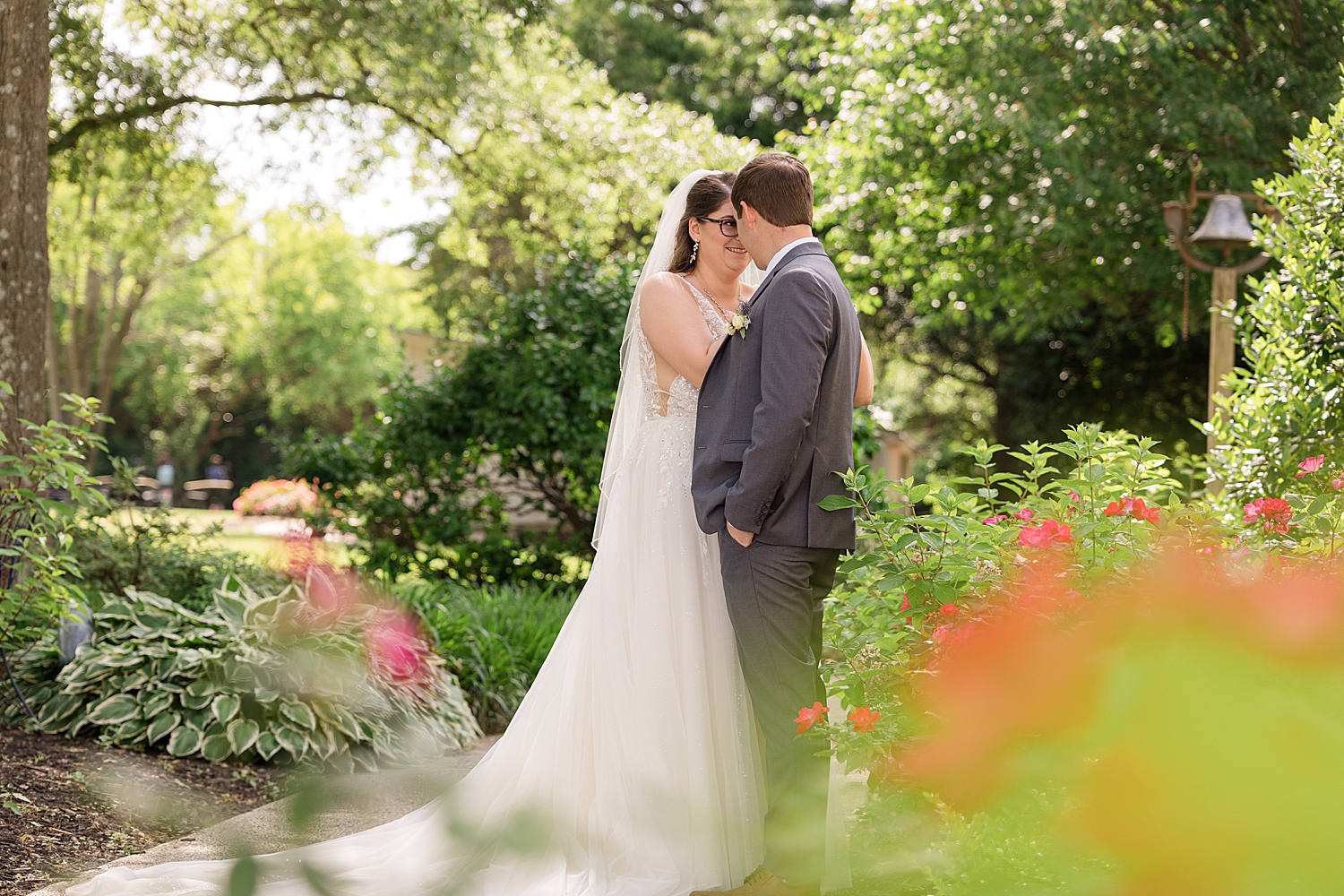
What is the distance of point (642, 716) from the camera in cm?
332

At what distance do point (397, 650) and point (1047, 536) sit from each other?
11.4 ft

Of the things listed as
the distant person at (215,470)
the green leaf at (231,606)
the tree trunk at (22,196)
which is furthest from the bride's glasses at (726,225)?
the distant person at (215,470)

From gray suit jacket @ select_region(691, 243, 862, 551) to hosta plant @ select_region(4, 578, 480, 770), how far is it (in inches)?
77.1

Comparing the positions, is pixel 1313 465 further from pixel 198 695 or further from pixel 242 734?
pixel 198 695

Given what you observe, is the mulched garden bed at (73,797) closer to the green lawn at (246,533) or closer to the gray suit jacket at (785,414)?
the gray suit jacket at (785,414)

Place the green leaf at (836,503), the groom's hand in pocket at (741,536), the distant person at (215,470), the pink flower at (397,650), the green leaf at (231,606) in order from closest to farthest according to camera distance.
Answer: the green leaf at (836,503) < the groom's hand in pocket at (741,536) < the pink flower at (397,650) < the green leaf at (231,606) < the distant person at (215,470)

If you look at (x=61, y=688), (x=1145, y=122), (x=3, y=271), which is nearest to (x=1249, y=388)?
(x=61, y=688)

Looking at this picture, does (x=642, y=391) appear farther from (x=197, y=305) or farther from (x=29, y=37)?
(x=197, y=305)

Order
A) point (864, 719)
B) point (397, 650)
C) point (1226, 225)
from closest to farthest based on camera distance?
1. point (864, 719)
2. point (397, 650)
3. point (1226, 225)

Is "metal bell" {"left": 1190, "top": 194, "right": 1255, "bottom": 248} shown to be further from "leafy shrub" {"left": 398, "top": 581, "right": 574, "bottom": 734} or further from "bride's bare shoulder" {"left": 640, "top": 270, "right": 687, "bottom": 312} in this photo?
"bride's bare shoulder" {"left": 640, "top": 270, "right": 687, "bottom": 312}

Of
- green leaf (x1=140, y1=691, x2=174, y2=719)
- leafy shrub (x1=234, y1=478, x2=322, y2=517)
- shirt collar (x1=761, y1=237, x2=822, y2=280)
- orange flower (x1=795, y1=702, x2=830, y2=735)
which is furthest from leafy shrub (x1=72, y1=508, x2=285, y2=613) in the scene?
leafy shrub (x1=234, y1=478, x2=322, y2=517)

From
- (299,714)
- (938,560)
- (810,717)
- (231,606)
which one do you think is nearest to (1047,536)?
(938,560)

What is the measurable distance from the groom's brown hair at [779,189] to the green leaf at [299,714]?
2.96 meters

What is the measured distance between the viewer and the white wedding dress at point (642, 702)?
3115 mm
